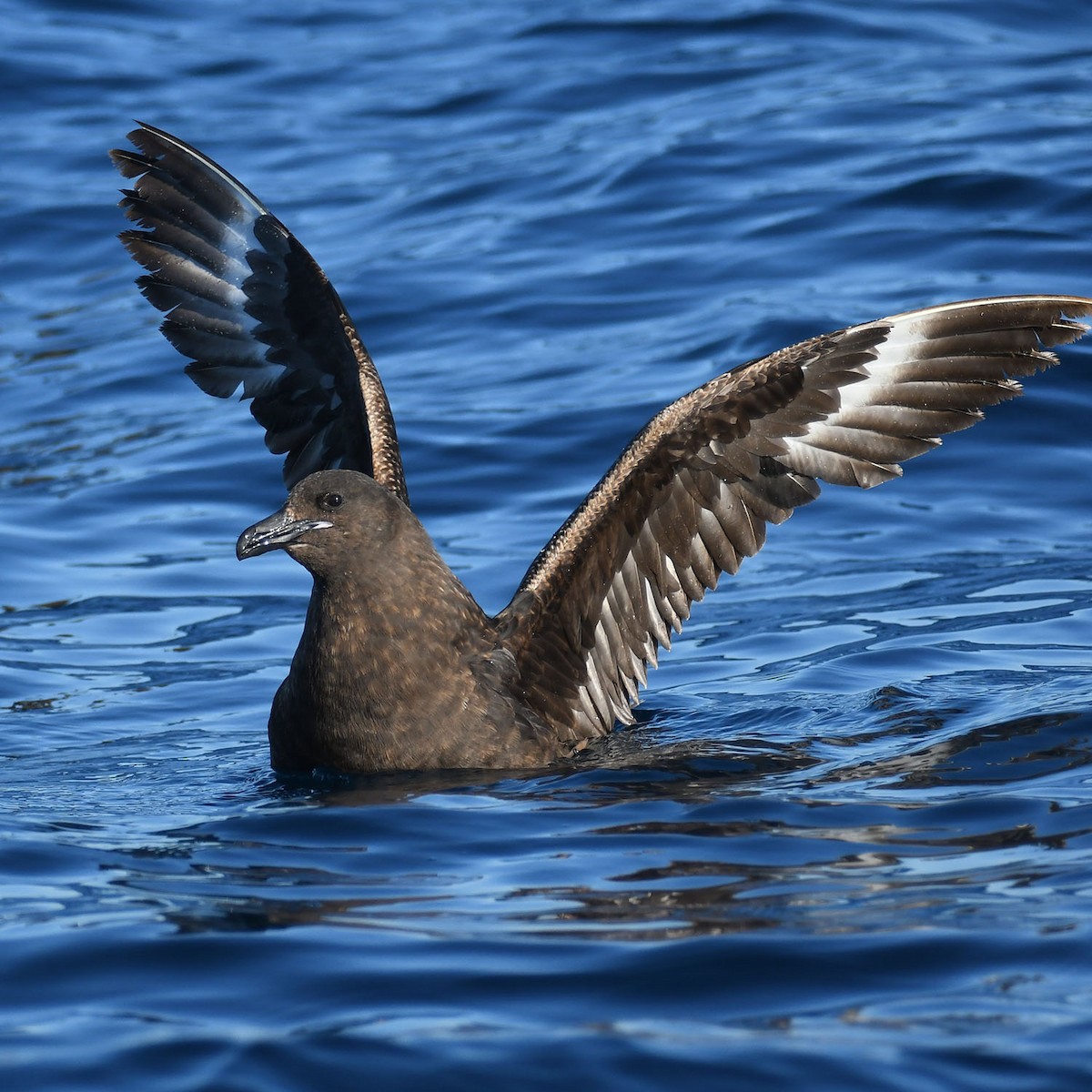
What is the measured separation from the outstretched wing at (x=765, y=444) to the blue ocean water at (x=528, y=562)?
525 mm

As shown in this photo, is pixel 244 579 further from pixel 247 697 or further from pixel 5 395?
pixel 5 395

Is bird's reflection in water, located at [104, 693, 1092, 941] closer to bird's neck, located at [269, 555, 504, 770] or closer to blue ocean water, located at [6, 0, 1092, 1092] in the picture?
blue ocean water, located at [6, 0, 1092, 1092]

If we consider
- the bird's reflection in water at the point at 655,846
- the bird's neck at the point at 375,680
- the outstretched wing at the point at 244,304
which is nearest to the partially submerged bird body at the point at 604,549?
the bird's neck at the point at 375,680

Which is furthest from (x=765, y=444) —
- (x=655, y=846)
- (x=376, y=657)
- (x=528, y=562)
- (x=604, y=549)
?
(x=528, y=562)

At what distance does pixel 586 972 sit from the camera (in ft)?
12.5

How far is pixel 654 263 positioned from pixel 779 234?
74cm

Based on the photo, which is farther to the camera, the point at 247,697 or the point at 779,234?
the point at 779,234

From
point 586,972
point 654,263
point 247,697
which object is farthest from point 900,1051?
point 654,263

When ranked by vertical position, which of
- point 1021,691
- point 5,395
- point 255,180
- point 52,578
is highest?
point 255,180

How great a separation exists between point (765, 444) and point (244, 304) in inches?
86.3

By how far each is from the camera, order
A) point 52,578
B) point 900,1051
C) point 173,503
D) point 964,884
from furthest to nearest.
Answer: point 173,503
point 52,578
point 964,884
point 900,1051

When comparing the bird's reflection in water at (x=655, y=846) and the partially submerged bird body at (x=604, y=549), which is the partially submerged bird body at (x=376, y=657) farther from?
the bird's reflection in water at (x=655, y=846)

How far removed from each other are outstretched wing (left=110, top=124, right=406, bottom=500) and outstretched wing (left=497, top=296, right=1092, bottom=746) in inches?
45.2

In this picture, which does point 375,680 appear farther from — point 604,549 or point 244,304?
point 244,304
